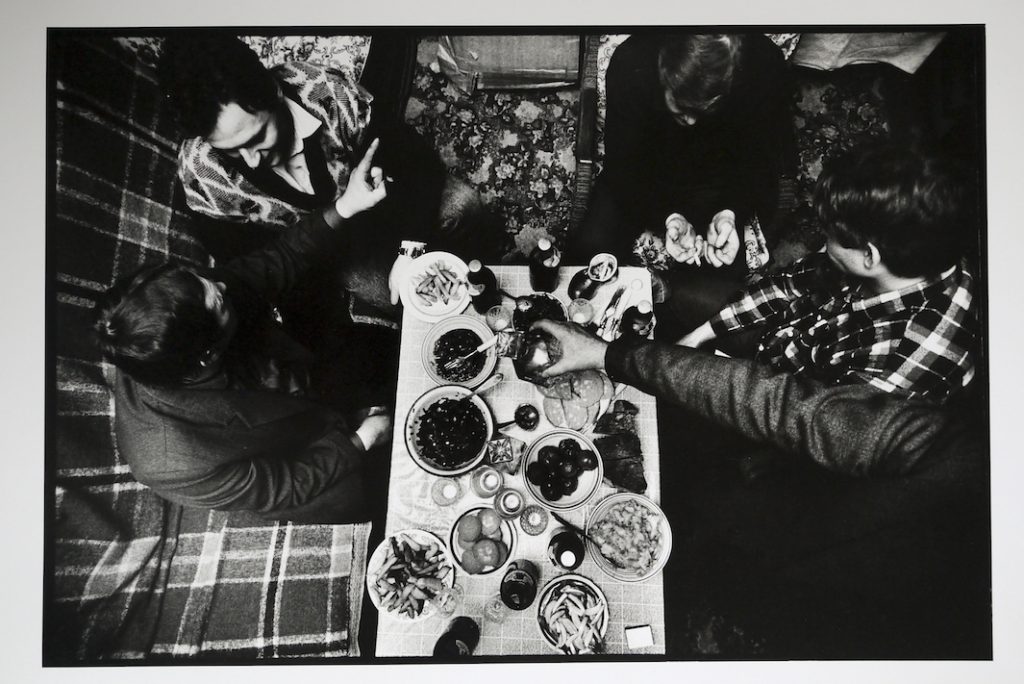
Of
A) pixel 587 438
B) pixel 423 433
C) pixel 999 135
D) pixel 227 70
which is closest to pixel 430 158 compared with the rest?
pixel 227 70

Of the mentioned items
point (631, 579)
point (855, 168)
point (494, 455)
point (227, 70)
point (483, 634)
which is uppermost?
point (227, 70)

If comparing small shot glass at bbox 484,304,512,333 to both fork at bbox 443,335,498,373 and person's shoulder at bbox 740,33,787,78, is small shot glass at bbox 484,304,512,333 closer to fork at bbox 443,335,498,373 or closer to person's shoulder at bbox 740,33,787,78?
fork at bbox 443,335,498,373

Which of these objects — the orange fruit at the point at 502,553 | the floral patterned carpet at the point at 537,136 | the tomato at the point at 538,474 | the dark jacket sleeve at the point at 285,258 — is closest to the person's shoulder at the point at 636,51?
the floral patterned carpet at the point at 537,136

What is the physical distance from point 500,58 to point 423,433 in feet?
3.43

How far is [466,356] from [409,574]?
60 centimetres

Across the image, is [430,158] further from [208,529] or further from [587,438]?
[208,529]

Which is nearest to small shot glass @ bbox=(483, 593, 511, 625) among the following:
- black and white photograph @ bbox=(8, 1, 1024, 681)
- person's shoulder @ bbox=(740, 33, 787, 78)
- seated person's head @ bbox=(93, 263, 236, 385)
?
black and white photograph @ bbox=(8, 1, 1024, 681)

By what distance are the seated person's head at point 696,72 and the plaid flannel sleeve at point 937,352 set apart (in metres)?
0.81

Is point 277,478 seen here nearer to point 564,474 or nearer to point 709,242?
point 564,474

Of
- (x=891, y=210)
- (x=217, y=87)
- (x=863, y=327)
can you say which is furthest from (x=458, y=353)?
(x=891, y=210)

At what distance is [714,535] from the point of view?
160 centimetres

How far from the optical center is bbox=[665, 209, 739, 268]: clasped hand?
1.64 m

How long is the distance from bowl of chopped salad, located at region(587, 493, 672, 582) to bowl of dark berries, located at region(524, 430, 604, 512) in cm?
8

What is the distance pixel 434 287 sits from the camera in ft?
5.37
